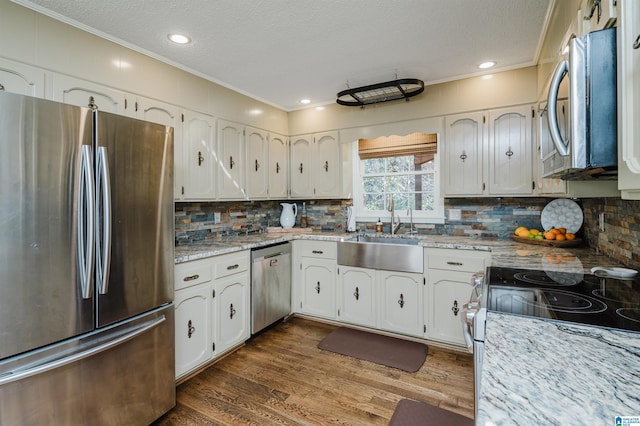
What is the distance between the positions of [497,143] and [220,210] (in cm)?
277

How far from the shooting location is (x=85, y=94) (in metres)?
2.04

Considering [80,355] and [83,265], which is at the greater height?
[83,265]

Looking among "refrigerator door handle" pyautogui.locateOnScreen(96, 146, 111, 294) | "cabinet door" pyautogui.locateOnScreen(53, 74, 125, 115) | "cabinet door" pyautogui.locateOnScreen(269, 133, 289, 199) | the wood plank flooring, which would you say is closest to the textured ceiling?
"cabinet door" pyautogui.locateOnScreen(53, 74, 125, 115)

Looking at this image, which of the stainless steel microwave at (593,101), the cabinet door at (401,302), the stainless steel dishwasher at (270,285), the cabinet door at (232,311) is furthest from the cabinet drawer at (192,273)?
the stainless steel microwave at (593,101)

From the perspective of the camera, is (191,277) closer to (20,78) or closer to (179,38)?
(20,78)

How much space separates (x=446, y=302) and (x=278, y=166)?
234cm

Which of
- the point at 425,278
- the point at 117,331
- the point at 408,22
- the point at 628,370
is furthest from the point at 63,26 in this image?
the point at 425,278

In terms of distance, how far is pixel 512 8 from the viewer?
1922 millimetres

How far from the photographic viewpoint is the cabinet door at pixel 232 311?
256 centimetres

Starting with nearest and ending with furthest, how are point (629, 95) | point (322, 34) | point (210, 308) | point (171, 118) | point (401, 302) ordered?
point (629, 95) < point (322, 34) < point (210, 308) < point (171, 118) < point (401, 302)

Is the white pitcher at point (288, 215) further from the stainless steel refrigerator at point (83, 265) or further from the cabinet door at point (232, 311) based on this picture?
the stainless steel refrigerator at point (83, 265)

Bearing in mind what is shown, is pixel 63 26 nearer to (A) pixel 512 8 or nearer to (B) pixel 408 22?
(B) pixel 408 22

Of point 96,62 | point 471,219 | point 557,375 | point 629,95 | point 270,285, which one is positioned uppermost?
point 96,62

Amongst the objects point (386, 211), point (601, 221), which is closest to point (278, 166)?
point (386, 211)
